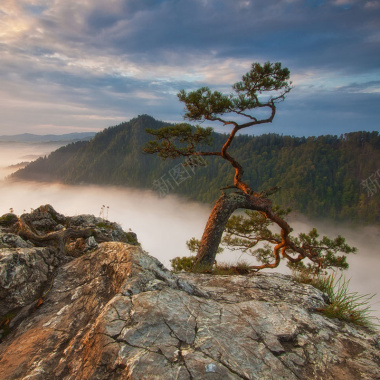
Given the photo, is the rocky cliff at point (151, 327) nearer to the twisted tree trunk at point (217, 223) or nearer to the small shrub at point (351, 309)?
the small shrub at point (351, 309)

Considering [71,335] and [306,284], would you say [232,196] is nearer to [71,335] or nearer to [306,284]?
[306,284]

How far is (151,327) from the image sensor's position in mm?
2910

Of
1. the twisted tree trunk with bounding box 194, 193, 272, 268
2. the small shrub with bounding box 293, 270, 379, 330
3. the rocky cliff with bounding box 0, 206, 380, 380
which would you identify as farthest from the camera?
the twisted tree trunk with bounding box 194, 193, 272, 268

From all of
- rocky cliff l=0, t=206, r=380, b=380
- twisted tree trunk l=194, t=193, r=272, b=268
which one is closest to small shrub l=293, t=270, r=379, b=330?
rocky cliff l=0, t=206, r=380, b=380

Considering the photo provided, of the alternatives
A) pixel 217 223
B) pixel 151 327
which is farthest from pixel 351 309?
pixel 217 223

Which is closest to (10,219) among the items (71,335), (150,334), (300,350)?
(71,335)

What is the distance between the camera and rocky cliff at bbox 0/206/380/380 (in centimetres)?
264

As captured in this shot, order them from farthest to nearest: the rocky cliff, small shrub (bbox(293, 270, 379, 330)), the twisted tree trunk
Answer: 1. the twisted tree trunk
2. small shrub (bbox(293, 270, 379, 330))
3. the rocky cliff

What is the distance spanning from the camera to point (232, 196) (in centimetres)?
943

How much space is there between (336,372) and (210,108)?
9684 mm

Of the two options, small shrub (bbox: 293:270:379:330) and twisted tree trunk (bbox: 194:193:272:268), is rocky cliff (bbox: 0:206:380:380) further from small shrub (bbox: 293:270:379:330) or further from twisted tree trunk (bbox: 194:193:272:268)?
twisted tree trunk (bbox: 194:193:272:268)

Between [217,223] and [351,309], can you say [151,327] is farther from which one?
[217,223]

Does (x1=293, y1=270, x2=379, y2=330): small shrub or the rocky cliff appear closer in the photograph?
the rocky cliff

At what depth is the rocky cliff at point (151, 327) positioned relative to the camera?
8.66 feet
